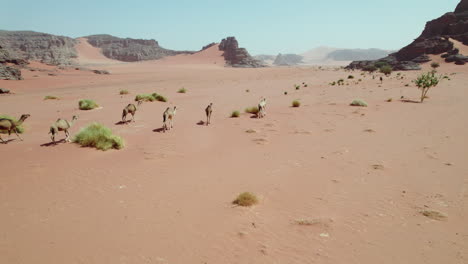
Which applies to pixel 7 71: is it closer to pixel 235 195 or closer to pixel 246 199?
pixel 235 195

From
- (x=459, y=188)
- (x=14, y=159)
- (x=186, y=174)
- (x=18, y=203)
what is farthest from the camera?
(x=14, y=159)

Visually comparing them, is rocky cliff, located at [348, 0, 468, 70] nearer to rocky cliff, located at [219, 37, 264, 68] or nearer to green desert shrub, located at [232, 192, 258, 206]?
rocky cliff, located at [219, 37, 264, 68]

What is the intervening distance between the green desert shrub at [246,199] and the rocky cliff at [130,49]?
434 ft

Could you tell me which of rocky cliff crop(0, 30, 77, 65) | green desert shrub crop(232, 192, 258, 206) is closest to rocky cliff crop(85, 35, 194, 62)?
rocky cliff crop(0, 30, 77, 65)

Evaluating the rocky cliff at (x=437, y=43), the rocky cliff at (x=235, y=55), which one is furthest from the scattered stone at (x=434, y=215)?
the rocky cliff at (x=235, y=55)

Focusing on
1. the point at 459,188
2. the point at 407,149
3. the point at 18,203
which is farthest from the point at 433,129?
the point at 18,203

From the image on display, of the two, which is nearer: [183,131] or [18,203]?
[18,203]

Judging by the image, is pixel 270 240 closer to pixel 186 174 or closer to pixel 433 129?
pixel 186 174

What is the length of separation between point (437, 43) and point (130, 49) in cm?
11337

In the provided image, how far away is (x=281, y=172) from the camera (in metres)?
7.62

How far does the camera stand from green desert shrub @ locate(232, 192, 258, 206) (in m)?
5.80

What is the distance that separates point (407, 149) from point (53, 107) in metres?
18.7

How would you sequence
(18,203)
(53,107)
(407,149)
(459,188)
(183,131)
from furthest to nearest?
(53,107), (183,131), (407,149), (459,188), (18,203)

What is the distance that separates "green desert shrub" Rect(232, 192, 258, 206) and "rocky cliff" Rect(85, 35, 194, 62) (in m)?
132
